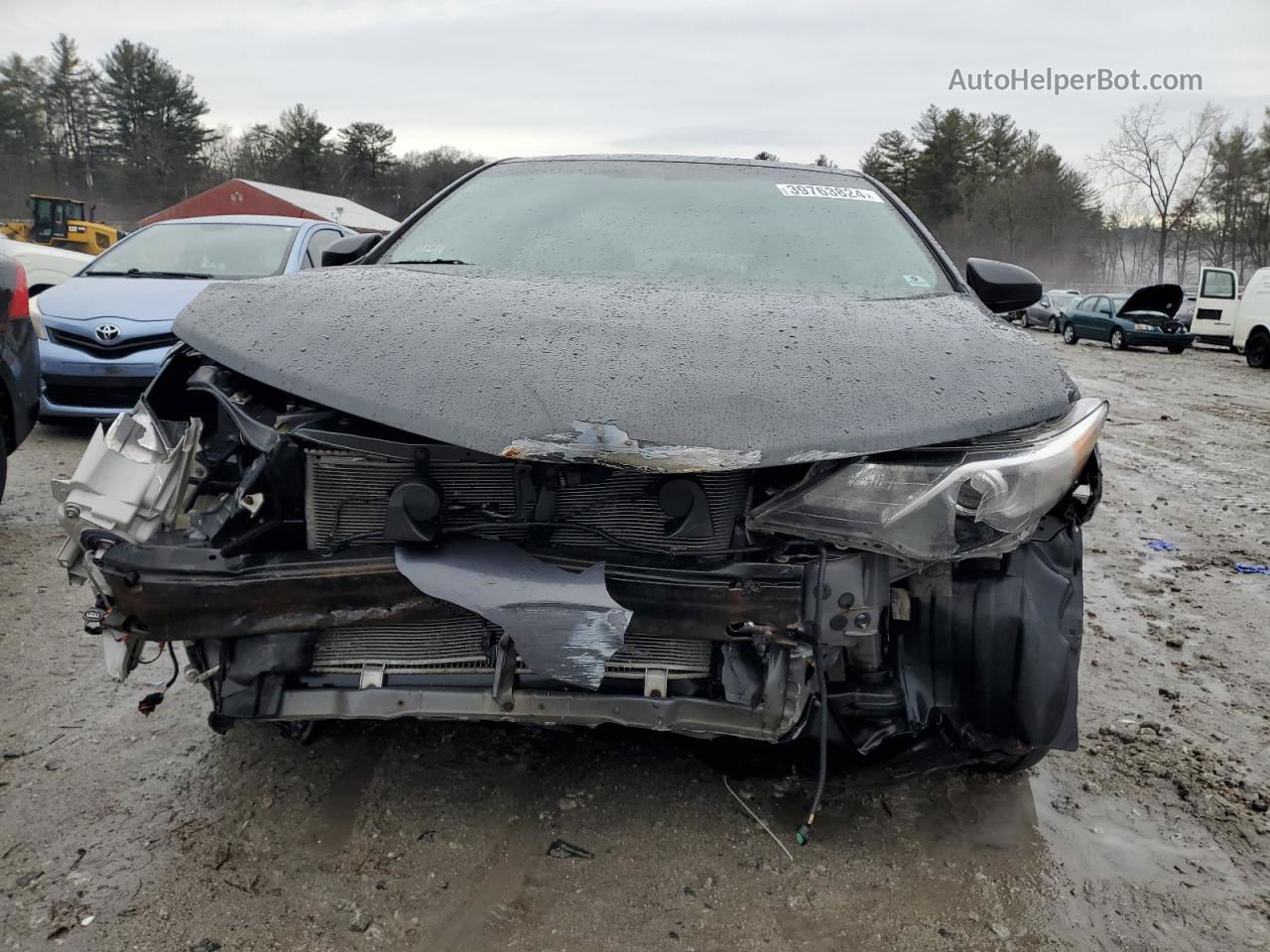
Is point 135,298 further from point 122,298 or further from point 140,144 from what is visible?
point 140,144

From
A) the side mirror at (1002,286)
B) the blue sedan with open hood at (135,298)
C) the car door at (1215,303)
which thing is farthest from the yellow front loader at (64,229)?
the side mirror at (1002,286)

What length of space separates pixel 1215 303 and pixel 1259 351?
3710 mm

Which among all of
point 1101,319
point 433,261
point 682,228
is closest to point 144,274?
point 433,261

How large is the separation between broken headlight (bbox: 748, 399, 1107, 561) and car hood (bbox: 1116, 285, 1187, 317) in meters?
21.1

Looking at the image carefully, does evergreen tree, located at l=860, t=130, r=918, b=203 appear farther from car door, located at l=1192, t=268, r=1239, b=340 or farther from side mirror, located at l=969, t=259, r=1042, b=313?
side mirror, located at l=969, t=259, r=1042, b=313

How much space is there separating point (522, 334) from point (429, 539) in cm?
48

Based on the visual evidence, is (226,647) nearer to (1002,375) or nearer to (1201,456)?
(1002,375)

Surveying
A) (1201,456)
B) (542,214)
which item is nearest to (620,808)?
(542,214)

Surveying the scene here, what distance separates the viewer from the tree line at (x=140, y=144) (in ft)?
189

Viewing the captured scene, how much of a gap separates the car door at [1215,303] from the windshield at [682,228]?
2022cm

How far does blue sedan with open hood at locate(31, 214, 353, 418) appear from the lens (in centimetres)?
628

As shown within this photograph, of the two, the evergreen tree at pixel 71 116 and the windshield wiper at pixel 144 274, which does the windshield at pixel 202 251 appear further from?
the evergreen tree at pixel 71 116

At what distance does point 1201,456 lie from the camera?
7.66 metres

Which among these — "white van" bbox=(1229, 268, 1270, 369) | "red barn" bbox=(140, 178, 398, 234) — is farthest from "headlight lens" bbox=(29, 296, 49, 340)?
"red barn" bbox=(140, 178, 398, 234)
